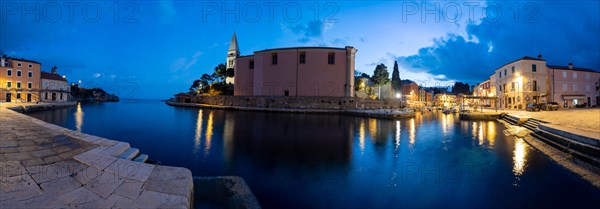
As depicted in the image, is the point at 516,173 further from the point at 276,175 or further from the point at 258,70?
the point at 258,70

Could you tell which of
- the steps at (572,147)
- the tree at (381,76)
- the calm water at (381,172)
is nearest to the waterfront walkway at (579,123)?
the steps at (572,147)

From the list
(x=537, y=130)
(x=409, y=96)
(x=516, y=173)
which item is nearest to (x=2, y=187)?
(x=516, y=173)

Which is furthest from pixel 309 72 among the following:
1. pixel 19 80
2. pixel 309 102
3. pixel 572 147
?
pixel 19 80

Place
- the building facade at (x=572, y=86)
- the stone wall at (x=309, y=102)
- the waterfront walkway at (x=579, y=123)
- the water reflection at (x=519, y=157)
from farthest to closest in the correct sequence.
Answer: the stone wall at (x=309, y=102)
the building facade at (x=572, y=86)
the waterfront walkway at (x=579, y=123)
the water reflection at (x=519, y=157)

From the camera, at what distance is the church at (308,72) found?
3184cm

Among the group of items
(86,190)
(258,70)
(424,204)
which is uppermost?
(258,70)

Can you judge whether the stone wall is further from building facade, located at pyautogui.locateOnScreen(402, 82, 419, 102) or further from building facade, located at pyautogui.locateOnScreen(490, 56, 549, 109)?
building facade, located at pyautogui.locateOnScreen(402, 82, 419, 102)

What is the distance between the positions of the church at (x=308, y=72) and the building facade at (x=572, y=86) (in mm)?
23229

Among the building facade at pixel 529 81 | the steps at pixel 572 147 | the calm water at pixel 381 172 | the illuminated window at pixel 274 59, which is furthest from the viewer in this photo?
the illuminated window at pixel 274 59

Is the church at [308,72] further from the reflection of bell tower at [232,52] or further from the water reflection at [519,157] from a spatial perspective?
the reflection of bell tower at [232,52]

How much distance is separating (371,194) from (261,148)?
453 cm

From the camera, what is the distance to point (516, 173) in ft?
20.7

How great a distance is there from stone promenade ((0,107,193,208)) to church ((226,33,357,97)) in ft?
92.6

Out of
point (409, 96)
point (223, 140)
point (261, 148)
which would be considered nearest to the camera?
point (261, 148)
